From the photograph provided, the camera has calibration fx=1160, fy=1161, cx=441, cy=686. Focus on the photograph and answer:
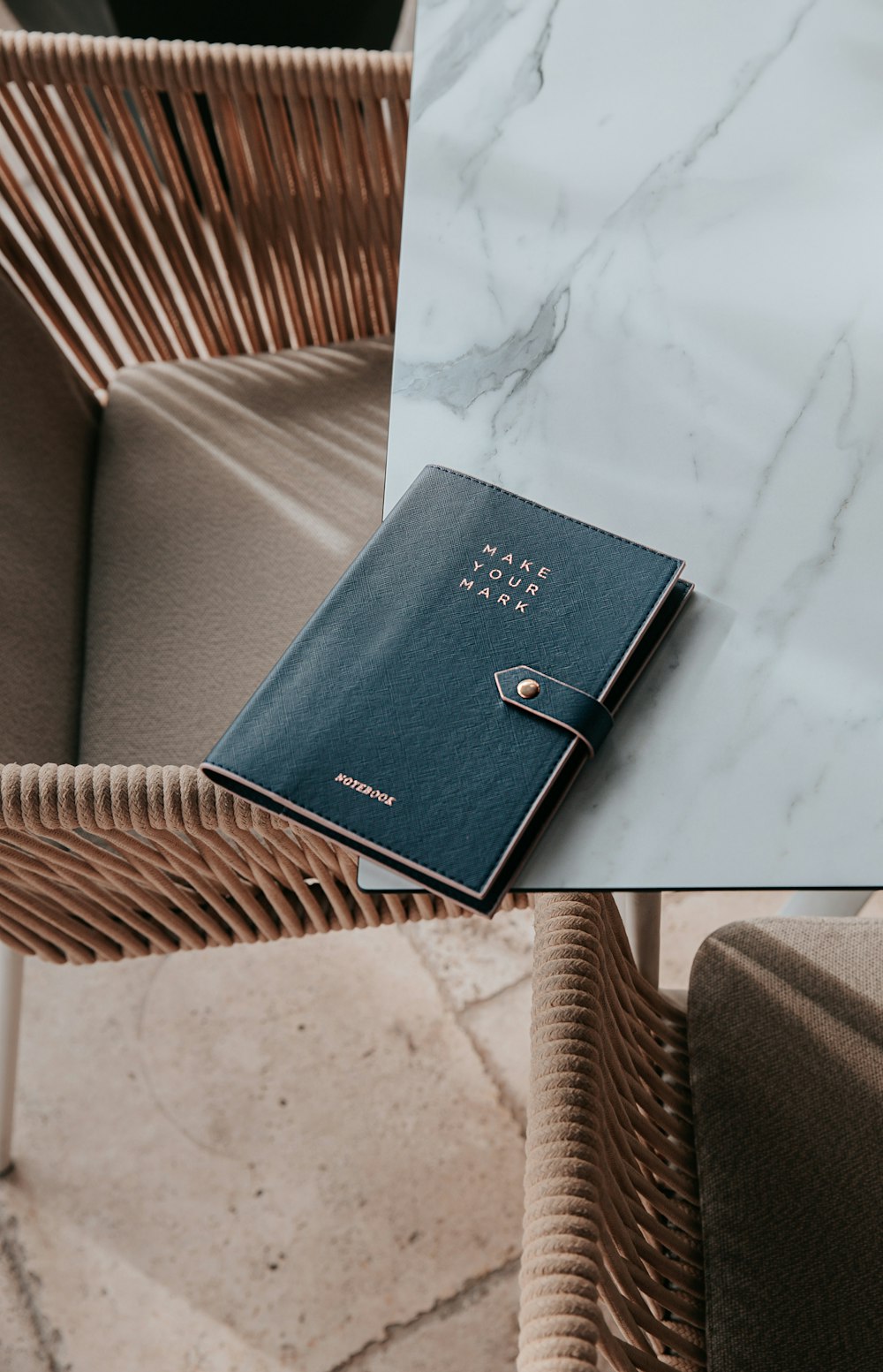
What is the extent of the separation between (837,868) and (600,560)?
203 mm

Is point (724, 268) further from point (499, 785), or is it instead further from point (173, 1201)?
point (173, 1201)

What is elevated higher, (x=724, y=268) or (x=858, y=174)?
(x=858, y=174)

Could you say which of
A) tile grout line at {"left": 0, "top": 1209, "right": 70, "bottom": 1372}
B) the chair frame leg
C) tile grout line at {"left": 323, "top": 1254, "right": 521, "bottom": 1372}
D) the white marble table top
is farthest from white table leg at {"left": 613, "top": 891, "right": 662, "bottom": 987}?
tile grout line at {"left": 0, "top": 1209, "right": 70, "bottom": 1372}

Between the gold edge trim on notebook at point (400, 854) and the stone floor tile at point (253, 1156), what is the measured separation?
2.47 ft

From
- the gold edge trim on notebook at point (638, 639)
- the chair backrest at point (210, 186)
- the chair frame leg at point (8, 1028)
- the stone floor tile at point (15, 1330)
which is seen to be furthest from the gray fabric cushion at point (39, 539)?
the stone floor tile at point (15, 1330)

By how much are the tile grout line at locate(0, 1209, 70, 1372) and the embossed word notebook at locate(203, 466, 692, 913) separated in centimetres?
81

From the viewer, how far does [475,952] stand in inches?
52.2

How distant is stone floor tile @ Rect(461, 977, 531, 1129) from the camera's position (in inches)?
48.3

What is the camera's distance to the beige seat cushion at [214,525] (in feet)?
3.06

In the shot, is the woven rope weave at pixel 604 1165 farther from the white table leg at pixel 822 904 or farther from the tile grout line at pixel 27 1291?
the tile grout line at pixel 27 1291

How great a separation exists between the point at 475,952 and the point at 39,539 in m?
0.68

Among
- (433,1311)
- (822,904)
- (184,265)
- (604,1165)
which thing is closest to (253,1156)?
(433,1311)

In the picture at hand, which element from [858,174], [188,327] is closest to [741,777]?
[858,174]

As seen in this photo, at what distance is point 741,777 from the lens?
0.58 m
